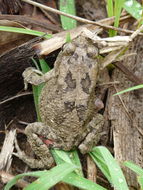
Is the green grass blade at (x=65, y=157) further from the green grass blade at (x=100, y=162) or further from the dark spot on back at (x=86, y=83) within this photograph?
the dark spot on back at (x=86, y=83)

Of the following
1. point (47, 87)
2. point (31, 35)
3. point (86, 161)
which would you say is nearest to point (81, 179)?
point (86, 161)

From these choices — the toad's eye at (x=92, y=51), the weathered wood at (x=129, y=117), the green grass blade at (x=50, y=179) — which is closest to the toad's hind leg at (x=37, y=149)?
the green grass blade at (x=50, y=179)

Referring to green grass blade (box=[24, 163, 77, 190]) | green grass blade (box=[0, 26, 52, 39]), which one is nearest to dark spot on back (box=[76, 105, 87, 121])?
green grass blade (box=[24, 163, 77, 190])

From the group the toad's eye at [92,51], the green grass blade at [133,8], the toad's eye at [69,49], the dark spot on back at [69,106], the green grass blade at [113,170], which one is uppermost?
the green grass blade at [133,8]

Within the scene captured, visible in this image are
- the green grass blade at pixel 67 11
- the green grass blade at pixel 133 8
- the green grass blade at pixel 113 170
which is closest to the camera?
the green grass blade at pixel 113 170

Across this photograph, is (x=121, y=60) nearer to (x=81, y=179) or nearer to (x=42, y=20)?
(x=42, y=20)

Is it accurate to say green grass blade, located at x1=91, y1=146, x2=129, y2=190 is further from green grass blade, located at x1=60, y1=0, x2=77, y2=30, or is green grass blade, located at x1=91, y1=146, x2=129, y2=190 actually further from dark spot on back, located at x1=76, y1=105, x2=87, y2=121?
green grass blade, located at x1=60, y1=0, x2=77, y2=30

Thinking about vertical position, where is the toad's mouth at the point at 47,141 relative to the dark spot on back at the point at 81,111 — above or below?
below

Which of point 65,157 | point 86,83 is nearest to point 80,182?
point 65,157
